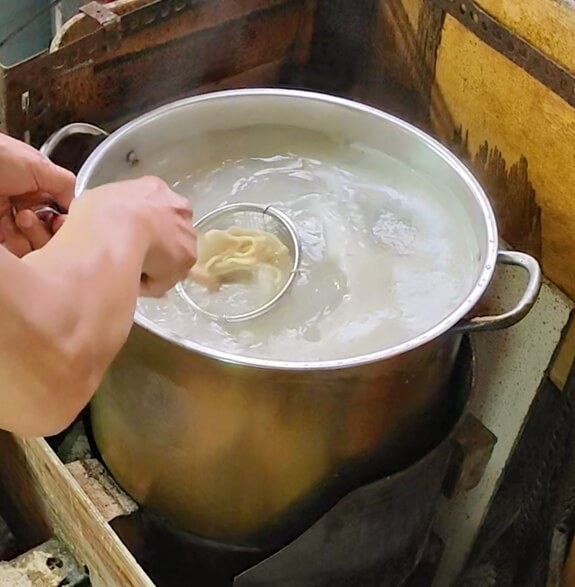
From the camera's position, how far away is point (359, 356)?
110cm

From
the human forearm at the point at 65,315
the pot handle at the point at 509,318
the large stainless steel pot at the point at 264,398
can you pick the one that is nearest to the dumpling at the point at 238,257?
the large stainless steel pot at the point at 264,398

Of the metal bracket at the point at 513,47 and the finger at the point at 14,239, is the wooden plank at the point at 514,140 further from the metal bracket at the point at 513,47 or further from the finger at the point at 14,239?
the finger at the point at 14,239

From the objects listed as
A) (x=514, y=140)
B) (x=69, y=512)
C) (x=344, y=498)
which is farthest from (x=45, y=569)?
(x=514, y=140)

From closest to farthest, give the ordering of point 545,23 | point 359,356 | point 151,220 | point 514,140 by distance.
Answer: point 151,220, point 359,356, point 545,23, point 514,140

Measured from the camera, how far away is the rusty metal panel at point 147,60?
1437 mm

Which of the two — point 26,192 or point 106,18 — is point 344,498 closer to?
point 26,192

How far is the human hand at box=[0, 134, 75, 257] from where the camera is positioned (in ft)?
3.68

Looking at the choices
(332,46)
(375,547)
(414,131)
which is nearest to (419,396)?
(375,547)

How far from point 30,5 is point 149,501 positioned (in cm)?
126

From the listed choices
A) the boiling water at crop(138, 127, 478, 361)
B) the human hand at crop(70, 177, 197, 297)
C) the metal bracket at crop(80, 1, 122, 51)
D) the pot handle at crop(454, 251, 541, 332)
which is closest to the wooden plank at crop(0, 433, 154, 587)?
the boiling water at crop(138, 127, 478, 361)

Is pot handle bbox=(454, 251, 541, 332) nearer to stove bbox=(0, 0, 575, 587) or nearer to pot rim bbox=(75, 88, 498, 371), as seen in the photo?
pot rim bbox=(75, 88, 498, 371)

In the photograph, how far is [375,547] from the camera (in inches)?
55.7

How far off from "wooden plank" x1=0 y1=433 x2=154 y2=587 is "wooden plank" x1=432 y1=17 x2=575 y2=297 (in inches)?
32.3

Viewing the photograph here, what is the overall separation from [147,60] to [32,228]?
0.52m
